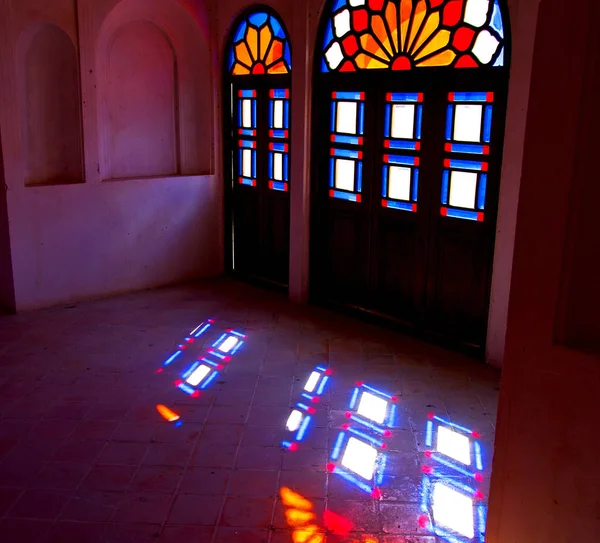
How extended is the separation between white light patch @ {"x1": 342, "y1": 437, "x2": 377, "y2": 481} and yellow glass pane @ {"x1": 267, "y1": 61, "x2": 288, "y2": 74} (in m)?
4.36

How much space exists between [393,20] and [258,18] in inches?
76.8

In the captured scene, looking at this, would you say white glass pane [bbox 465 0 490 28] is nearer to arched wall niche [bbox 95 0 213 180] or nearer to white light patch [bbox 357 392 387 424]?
white light patch [bbox 357 392 387 424]

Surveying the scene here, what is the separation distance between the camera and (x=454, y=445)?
13.6 feet

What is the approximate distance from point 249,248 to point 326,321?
6.07 ft

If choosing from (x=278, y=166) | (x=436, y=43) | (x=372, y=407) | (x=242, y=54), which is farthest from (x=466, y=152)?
(x=242, y=54)

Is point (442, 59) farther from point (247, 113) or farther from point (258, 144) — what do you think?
point (247, 113)

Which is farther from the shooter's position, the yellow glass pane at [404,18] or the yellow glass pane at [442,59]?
the yellow glass pane at [404,18]

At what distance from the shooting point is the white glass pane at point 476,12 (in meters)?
5.16

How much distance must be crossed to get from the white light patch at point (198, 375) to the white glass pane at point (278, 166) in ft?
9.04

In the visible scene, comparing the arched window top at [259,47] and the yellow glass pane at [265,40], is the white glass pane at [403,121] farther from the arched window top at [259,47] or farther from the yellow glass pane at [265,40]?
the yellow glass pane at [265,40]

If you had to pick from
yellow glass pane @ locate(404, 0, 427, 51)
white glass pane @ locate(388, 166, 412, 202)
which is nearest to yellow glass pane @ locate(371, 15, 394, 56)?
yellow glass pane @ locate(404, 0, 427, 51)

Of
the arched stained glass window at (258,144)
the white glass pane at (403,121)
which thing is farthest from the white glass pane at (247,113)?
the white glass pane at (403,121)

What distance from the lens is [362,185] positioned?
21.0 feet

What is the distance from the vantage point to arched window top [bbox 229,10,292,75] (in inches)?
273
